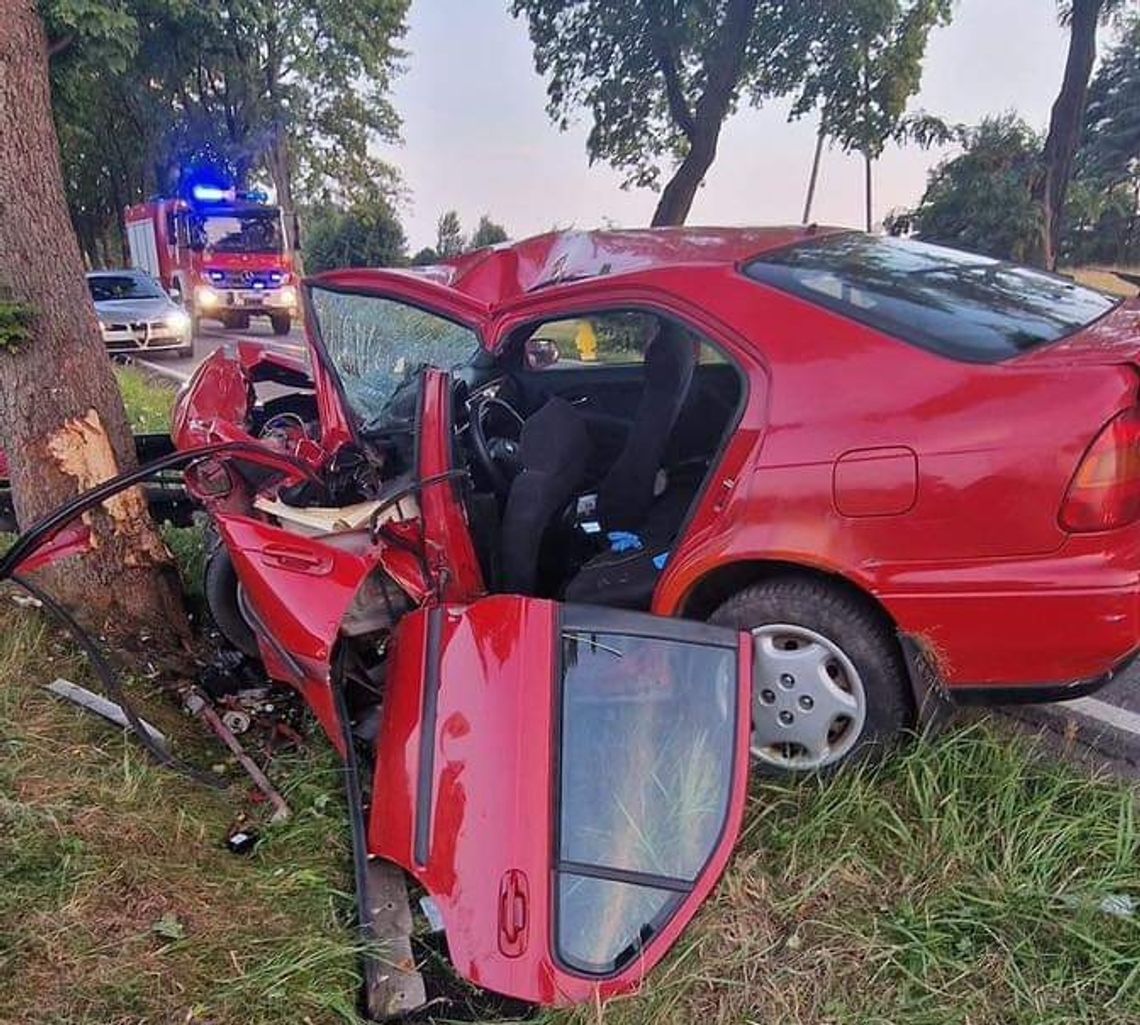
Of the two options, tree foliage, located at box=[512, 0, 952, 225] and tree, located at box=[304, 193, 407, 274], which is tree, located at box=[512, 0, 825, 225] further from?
tree, located at box=[304, 193, 407, 274]

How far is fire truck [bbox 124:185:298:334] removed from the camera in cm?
1742

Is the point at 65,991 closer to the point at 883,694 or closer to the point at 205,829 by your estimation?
the point at 205,829

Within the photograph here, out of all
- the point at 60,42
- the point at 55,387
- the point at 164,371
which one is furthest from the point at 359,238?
the point at 55,387

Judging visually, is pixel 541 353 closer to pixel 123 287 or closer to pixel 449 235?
pixel 123 287

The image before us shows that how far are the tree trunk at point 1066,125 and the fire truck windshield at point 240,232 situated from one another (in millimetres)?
13701

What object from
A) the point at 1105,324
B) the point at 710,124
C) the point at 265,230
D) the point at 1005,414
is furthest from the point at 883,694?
the point at 265,230

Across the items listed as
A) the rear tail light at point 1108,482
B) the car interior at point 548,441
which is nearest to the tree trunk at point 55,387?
the car interior at point 548,441

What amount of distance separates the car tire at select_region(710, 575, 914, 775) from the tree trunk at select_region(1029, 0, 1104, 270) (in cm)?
1016

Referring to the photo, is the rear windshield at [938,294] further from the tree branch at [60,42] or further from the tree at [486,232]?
the tree at [486,232]

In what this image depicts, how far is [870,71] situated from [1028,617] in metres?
12.9

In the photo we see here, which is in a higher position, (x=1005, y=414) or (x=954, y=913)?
(x=1005, y=414)

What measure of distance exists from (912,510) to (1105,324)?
2.58 feet

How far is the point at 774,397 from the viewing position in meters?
2.23

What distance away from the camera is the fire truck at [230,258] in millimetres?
17422
